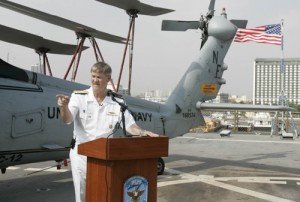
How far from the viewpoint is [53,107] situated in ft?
20.1

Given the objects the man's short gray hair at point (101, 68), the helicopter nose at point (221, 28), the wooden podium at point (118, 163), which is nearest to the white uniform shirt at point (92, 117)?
the man's short gray hair at point (101, 68)

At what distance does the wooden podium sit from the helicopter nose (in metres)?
8.09

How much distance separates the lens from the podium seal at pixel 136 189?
8.19 ft

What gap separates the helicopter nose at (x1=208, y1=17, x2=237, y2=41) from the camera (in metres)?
10.1

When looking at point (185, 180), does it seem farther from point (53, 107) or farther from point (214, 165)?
point (53, 107)

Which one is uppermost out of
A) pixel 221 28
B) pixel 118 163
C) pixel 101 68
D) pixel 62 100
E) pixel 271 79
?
pixel 271 79

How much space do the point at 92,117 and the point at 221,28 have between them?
8.00m

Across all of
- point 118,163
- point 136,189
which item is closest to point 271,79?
point 136,189

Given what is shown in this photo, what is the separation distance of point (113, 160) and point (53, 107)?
4050 millimetres

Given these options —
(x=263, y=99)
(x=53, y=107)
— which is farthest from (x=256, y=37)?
(x=263, y=99)

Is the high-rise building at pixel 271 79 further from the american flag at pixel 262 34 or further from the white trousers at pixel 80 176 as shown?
the white trousers at pixel 80 176

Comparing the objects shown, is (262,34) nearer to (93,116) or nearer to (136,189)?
(93,116)

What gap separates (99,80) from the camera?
2.95 m

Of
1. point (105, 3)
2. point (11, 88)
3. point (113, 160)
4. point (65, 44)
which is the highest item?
point (105, 3)
